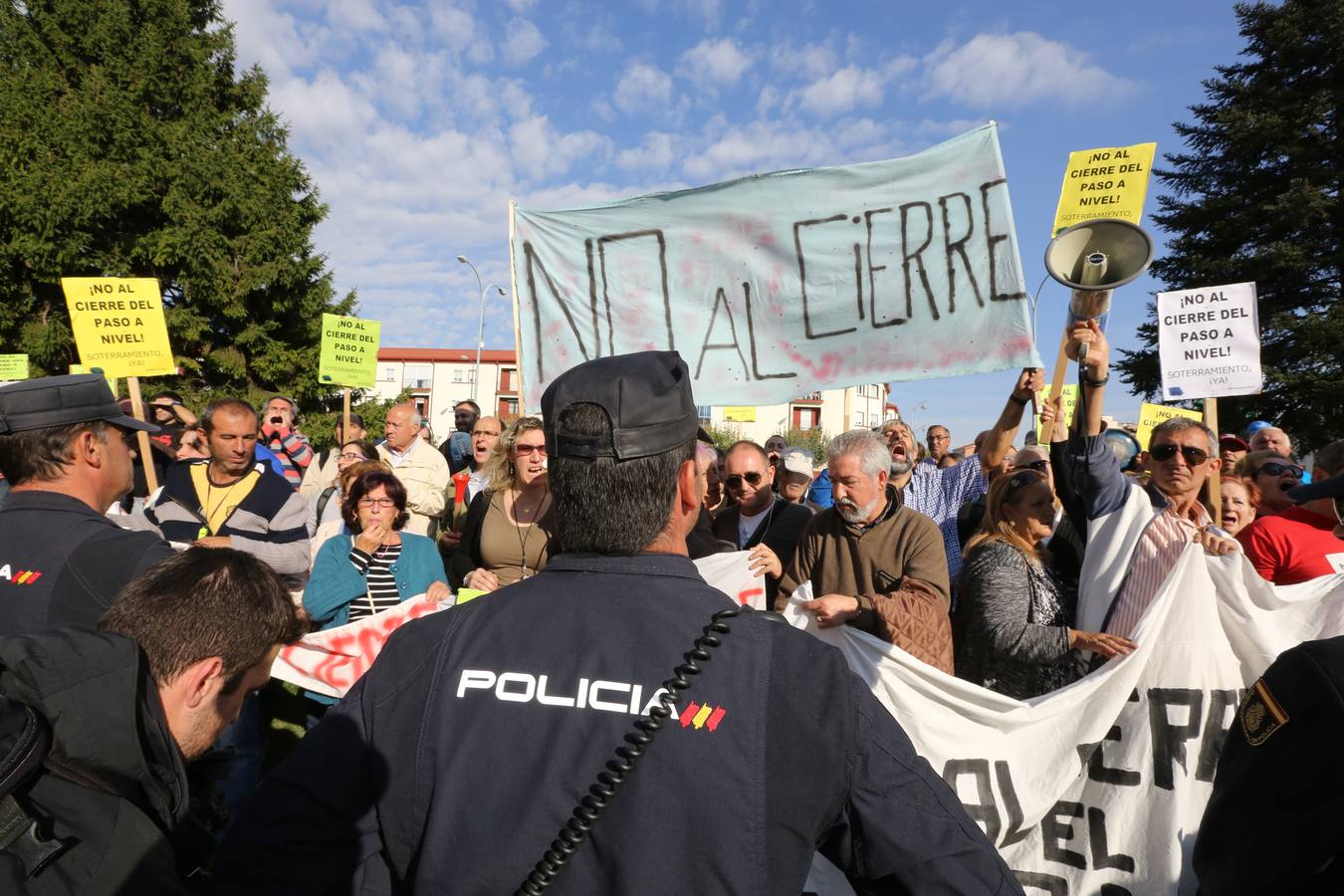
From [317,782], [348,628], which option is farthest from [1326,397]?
[317,782]

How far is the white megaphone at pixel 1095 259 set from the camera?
2.91m

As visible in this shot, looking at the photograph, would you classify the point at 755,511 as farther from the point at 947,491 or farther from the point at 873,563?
the point at 873,563

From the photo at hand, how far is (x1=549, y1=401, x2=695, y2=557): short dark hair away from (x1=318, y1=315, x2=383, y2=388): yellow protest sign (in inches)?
305

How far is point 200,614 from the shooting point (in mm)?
1703

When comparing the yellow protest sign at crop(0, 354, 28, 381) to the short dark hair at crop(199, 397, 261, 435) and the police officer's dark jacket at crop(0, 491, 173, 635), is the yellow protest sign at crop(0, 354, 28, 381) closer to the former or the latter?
the short dark hair at crop(199, 397, 261, 435)

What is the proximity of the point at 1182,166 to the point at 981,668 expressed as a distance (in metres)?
26.6

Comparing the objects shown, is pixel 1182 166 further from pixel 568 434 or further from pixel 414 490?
pixel 568 434

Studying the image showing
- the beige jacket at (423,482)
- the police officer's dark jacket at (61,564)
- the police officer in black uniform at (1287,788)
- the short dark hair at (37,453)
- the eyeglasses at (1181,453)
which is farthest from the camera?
the beige jacket at (423,482)

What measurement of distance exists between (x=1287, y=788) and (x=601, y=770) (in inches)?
40.8

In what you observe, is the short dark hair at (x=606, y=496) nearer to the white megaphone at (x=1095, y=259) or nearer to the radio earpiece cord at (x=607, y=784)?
the radio earpiece cord at (x=607, y=784)

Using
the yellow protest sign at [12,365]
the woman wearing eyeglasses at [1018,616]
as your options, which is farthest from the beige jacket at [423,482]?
the yellow protest sign at [12,365]

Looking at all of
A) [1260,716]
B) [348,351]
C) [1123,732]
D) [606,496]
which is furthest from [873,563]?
[348,351]

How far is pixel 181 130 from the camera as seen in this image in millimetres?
21906

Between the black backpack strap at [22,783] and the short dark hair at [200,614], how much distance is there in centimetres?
54
